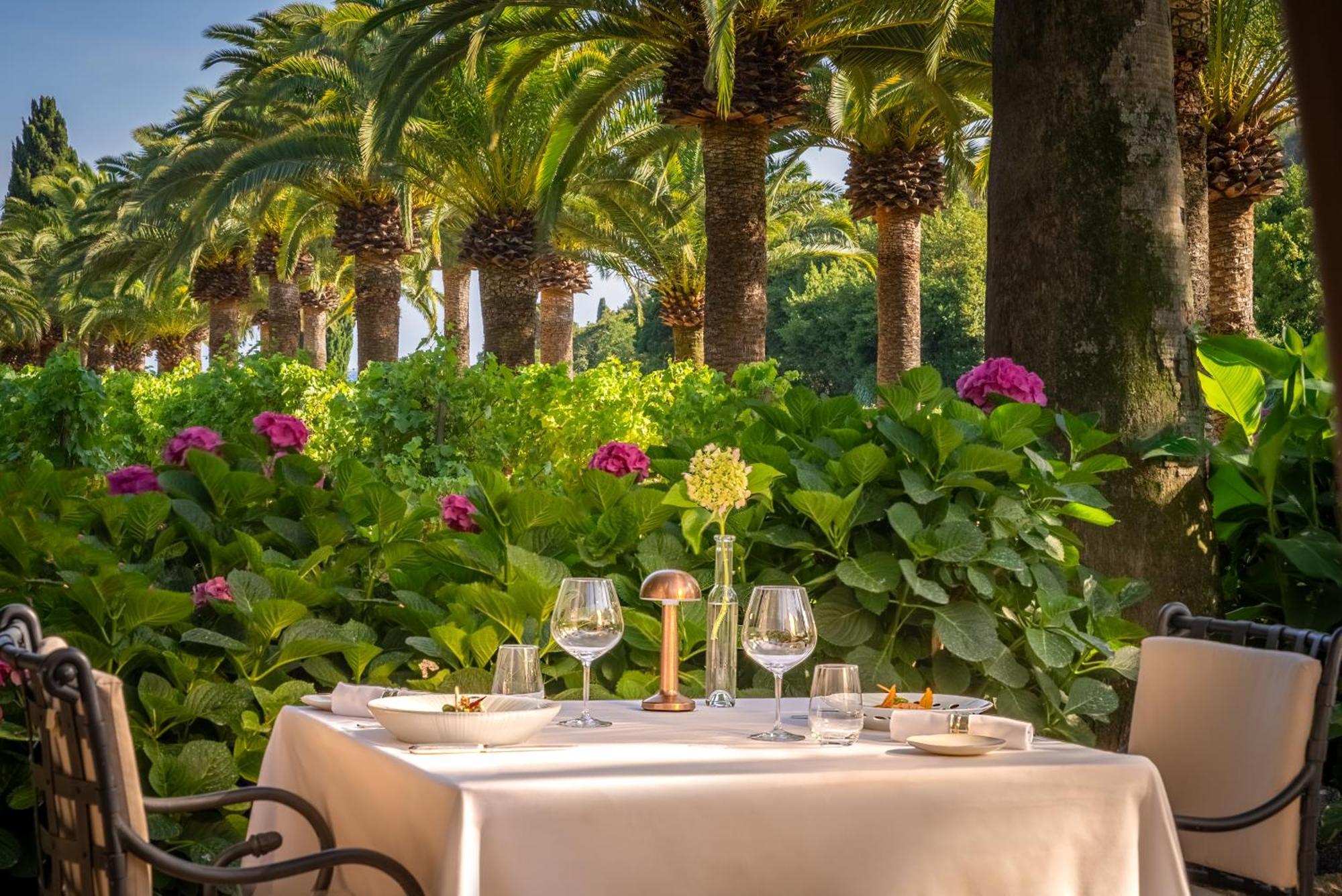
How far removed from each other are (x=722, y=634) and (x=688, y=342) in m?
23.8

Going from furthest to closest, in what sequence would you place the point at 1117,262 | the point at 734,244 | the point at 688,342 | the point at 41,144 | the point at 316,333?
the point at 41,144, the point at 316,333, the point at 688,342, the point at 734,244, the point at 1117,262

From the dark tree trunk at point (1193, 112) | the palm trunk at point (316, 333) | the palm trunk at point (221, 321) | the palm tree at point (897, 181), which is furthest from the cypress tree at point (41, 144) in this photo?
the dark tree trunk at point (1193, 112)

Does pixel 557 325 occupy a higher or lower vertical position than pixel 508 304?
higher

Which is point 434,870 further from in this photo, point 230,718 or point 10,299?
point 10,299

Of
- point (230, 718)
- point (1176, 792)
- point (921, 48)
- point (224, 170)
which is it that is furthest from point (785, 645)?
point (224, 170)

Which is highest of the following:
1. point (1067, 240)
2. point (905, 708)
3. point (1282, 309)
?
point (1282, 309)

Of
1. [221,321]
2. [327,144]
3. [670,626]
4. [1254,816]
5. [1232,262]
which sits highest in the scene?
[327,144]

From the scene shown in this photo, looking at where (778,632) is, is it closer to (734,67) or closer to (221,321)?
(734,67)

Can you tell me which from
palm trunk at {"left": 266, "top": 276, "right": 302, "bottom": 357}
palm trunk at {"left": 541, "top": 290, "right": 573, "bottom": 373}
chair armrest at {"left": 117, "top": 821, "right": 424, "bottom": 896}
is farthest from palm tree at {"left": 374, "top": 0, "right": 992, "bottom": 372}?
palm trunk at {"left": 266, "top": 276, "right": 302, "bottom": 357}

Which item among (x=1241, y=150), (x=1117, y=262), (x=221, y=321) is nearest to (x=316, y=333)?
(x=221, y=321)

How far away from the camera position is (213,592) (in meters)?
3.74

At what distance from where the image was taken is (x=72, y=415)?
9.71 m

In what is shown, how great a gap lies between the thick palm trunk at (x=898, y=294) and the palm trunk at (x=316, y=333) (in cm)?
1854

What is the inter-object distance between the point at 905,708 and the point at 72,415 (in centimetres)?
844
